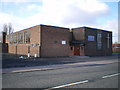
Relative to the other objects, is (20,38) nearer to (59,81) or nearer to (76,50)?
(76,50)

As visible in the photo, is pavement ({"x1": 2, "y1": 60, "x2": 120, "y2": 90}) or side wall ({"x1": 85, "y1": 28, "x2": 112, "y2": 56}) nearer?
pavement ({"x1": 2, "y1": 60, "x2": 120, "y2": 90})

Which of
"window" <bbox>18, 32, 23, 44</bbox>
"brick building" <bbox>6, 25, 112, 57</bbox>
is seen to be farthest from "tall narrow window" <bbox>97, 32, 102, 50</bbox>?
"window" <bbox>18, 32, 23, 44</bbox>

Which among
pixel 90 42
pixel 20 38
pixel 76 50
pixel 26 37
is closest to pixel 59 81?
pixel 76 50

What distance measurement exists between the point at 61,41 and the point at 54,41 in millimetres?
1958

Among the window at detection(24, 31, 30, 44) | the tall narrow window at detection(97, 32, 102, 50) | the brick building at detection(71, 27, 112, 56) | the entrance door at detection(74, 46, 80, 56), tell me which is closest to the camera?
the window at detection(24, 31, 30, 44)

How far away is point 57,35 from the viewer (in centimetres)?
2806

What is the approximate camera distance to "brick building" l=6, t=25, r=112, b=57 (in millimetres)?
26145

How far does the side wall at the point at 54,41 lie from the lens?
2600 cm

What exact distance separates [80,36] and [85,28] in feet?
7.95

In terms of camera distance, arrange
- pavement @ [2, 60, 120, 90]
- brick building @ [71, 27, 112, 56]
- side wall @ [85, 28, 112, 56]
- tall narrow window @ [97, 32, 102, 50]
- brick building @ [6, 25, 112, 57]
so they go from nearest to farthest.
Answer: pavement @ [2, 60, 120, 90]
brick building @ [6, 25, 112, 57]
brick building @ [71, 27, 112, 56]
side wall @ [85, 28, 112, 56]
tall narrow window @ [97, 32, 102, 50]

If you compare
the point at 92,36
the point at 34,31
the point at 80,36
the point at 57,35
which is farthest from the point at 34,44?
the point at 92,36

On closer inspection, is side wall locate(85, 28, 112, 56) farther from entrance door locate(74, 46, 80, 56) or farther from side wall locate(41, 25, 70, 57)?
side wall locate(41, 25, 70, 57)

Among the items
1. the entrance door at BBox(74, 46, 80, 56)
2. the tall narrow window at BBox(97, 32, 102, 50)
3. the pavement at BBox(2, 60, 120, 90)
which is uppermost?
the tall narrow window at BBox(97, 32, 102, 50)

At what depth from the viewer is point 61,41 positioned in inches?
1128
